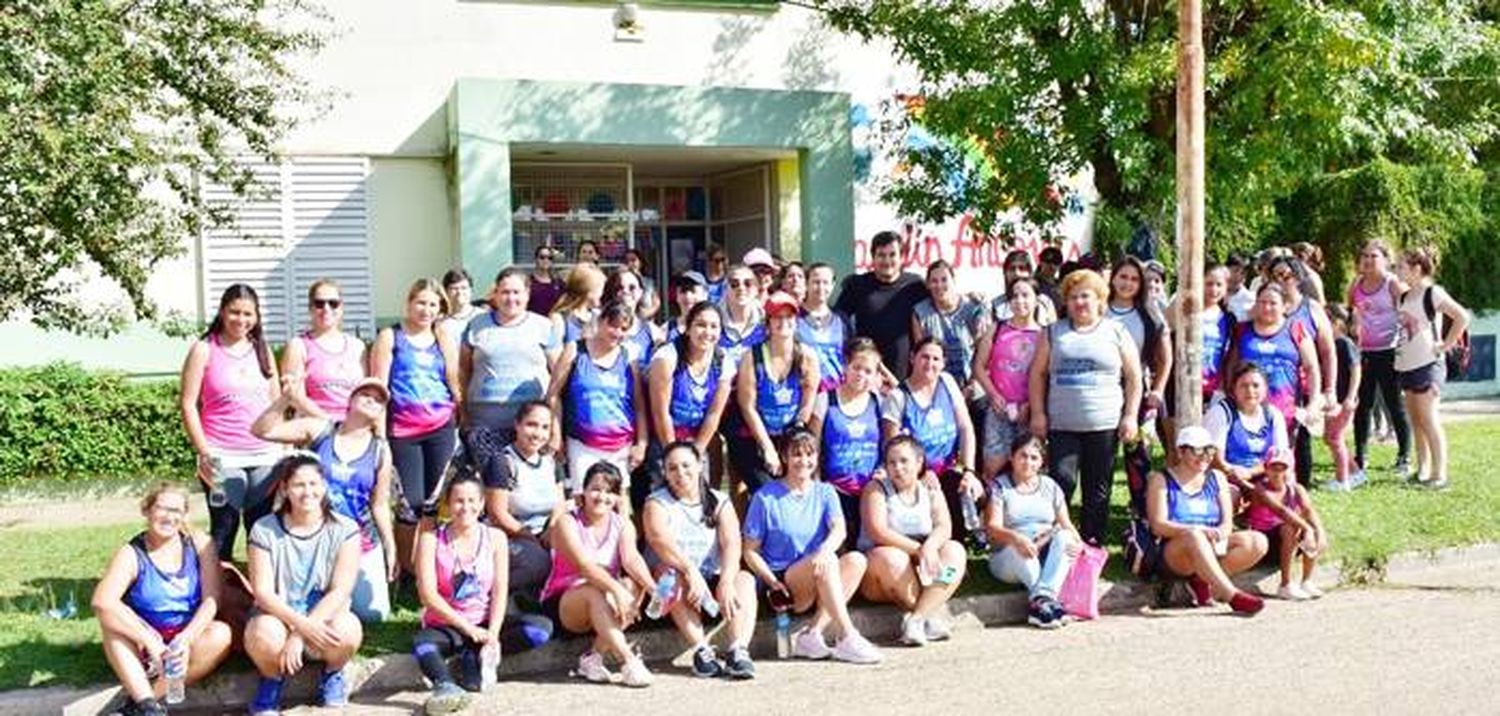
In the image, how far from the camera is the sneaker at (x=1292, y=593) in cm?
836

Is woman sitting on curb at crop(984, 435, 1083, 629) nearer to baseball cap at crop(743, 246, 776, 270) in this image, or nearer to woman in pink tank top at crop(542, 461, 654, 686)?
woman in pink tank top at crop(542, 461, 654, 686)

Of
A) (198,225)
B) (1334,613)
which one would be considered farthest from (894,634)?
(198,225)

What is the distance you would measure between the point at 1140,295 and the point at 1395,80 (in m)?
3.43

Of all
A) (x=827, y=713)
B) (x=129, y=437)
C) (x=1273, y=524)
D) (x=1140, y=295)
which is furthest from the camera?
(x=129, y=437)

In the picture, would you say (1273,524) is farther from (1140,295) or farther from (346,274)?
(346,274)

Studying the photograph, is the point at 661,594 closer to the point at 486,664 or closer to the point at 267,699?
the point at 486,664

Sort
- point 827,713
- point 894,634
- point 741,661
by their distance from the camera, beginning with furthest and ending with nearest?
point 894,634 < point 741,661 < point 827,713

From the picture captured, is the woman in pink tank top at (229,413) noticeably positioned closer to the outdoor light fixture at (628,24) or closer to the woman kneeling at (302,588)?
the woman kneeling at (302,588)

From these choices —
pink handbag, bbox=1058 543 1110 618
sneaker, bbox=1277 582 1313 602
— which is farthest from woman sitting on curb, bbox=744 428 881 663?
sneaker, bbox=1277 582 1313 602

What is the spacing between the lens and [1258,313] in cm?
947

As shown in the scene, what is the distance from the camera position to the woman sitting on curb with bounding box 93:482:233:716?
621cm

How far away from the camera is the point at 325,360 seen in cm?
769

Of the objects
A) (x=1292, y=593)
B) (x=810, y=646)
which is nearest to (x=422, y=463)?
(x=810, y=646)

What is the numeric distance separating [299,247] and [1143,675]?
33.7 feet
